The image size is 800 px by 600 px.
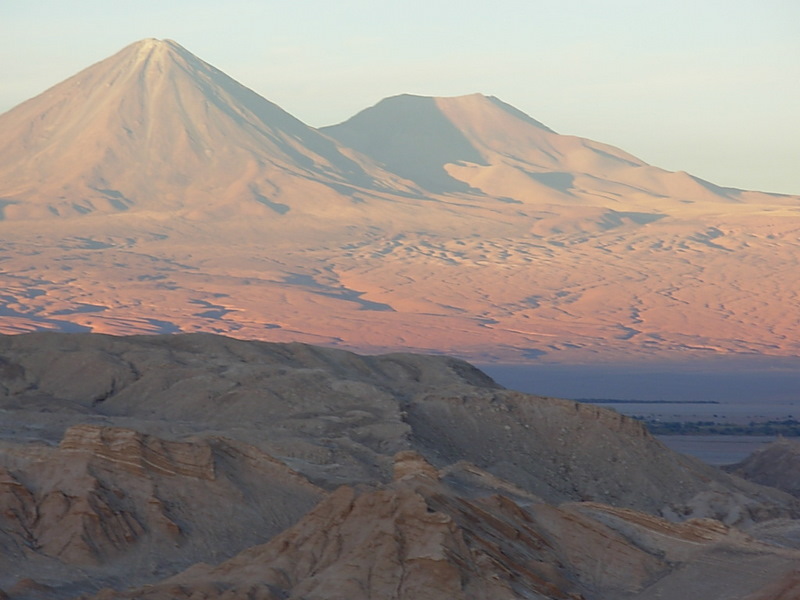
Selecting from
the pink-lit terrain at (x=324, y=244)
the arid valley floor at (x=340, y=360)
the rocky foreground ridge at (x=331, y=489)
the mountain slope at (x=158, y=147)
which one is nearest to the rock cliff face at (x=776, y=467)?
the arid valley floor at (x=340, y=360)

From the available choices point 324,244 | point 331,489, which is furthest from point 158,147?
point 331,489

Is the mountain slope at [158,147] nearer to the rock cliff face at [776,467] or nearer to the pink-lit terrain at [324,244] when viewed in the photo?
the pink-lit terrain at [324,244]

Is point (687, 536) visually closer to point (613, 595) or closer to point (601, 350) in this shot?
point (613, 595)

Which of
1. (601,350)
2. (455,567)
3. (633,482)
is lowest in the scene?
(601,350)

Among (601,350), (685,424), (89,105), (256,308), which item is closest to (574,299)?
(601,350)

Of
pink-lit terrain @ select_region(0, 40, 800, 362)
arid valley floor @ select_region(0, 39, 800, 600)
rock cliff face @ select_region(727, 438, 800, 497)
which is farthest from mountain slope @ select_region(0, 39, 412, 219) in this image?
rock cliff face @ select_region(727, 438, 800, 497)

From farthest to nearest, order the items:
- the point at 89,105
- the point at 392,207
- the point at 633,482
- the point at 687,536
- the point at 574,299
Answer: the point at 89,105
the point at 392,207
the point at 574,299
the point at 633,482
the point at 687,536

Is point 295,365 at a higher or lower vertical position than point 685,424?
higher
